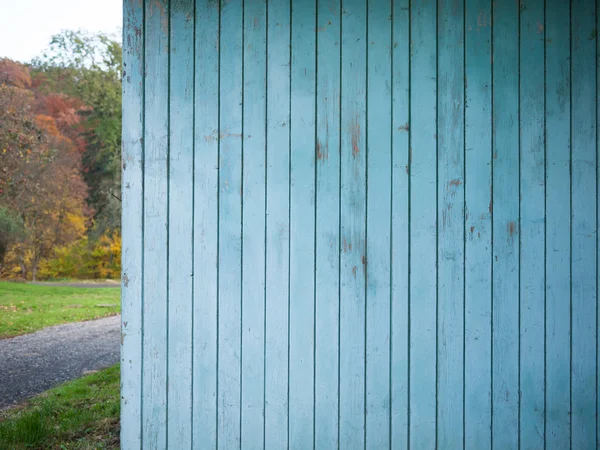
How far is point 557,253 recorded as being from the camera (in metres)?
2.18

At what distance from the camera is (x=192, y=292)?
7.23ft

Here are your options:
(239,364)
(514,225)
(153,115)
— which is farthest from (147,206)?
(514,225)

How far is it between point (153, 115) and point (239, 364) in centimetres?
117

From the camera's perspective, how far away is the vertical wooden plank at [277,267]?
219 centimetres

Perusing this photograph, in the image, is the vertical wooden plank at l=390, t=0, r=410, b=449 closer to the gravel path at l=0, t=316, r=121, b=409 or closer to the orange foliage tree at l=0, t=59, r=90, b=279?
the gravel path at l=0, t=316, r=121, b=409

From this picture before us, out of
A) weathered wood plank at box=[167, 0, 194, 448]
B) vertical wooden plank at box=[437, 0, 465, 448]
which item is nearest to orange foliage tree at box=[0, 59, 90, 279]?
weathered wood plank at box=[167, 0, 194, 448]

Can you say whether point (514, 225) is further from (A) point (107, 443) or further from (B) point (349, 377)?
(A) point (107, 443)

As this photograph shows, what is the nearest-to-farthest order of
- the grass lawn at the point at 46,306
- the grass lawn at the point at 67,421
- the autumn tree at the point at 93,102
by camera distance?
1. the grass lawn at the point at 67,421
2. the grass lawn at the point at 46,306
3. the autumn tree at the point at 93,102

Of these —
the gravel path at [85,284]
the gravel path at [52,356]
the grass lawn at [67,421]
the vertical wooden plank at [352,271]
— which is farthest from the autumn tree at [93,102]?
the vertical wooden plank at [352,271]

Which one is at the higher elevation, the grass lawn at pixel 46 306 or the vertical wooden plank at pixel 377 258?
the vertical wooden plank at pixel 377 258

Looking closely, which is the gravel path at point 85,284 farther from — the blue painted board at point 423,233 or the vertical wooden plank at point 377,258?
the blue painted board at point 423,233

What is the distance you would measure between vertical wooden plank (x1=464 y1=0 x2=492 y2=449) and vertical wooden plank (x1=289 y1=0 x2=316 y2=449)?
677mm

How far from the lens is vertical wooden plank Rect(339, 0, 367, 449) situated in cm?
218

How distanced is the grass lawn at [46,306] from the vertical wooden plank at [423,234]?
7878mm
